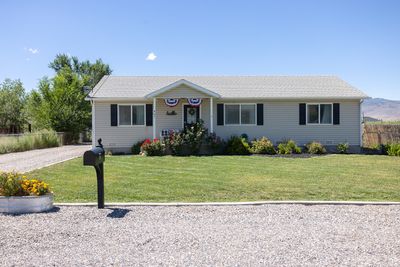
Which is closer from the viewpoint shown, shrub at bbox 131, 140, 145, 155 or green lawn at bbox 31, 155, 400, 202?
green lawn at bbox 31, 155, 400, 202

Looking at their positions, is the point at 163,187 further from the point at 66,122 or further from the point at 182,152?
the point at 66,122

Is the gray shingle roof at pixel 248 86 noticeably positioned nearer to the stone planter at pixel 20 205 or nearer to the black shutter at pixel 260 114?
the black shutter at pixel 260 114

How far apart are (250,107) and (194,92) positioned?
10.7 ft

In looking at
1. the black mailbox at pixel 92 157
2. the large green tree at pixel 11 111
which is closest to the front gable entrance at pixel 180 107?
the black mailbox at pixel 92 157

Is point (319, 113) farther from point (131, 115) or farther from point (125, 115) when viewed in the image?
point (125, 115)

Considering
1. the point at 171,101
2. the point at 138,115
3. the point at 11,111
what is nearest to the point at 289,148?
the point at 171,101

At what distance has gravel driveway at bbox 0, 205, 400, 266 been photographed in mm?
3977

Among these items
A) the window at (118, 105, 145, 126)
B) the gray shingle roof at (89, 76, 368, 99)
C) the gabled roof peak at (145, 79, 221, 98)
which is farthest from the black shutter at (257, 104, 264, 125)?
the window at (118, 105, 145, 126)

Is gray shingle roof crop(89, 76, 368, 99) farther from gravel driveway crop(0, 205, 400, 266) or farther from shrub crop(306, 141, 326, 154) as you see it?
gravel driveway crop(0, 205, 400, 266)

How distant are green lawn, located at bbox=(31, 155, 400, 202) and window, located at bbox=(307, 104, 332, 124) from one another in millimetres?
6802

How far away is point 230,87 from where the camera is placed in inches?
798

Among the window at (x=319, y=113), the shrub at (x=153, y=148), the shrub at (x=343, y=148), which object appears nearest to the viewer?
the shrub at (x=153, y=148)

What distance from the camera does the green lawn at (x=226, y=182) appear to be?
7223mm

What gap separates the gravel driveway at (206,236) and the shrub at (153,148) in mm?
10598
